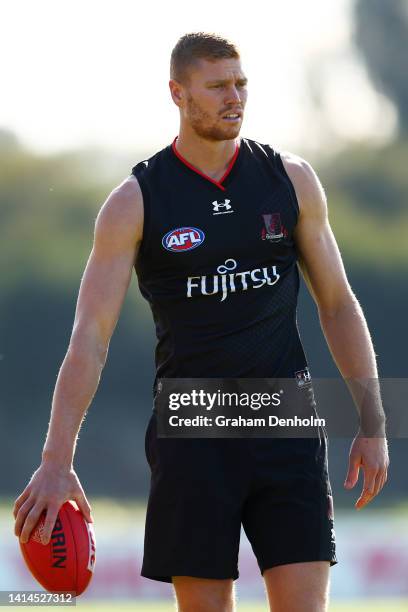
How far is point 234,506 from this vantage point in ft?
13.9

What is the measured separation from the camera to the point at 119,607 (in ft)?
31.1

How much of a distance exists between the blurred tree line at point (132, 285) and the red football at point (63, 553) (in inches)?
714

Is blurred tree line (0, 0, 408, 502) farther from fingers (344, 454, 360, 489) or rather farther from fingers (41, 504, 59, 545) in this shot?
fingers (41, 504, 59, 545)

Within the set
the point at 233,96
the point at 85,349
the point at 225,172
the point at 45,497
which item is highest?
the point at 233,96

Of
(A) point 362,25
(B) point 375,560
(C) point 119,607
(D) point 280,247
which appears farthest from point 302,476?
(A) point 362,25

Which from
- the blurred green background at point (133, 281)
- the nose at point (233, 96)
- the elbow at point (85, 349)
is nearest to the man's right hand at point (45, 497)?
the elbow at point (85, 349)

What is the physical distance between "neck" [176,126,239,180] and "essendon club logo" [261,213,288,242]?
0.80 feet

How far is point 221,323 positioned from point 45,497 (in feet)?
2.72

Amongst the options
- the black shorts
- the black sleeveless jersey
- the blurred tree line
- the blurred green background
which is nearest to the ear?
the black sleeveless jersey

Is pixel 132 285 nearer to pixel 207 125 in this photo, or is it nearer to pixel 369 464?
pixel 207 125

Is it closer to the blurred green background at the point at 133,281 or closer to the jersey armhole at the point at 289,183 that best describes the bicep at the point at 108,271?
the jersey armhole at the point at 289,183

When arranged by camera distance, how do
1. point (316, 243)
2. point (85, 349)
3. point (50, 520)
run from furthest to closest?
point (316, 243) < point (85, 349) < point (50, 520)

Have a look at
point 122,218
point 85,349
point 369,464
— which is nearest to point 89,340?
point 85,349

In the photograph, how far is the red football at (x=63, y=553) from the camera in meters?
3.99
